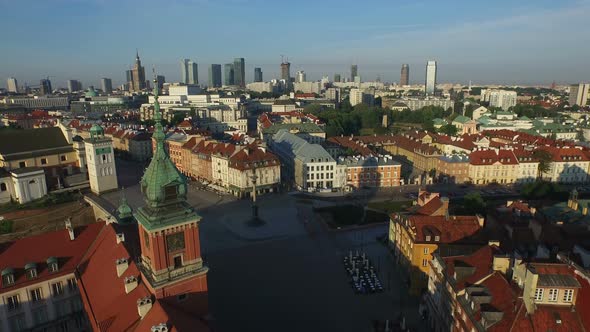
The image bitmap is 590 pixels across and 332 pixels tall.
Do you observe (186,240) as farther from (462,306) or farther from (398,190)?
(398,190)

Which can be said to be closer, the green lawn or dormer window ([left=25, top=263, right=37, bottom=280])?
dormer window ([left=25, top=263, right=37, bottom=280])

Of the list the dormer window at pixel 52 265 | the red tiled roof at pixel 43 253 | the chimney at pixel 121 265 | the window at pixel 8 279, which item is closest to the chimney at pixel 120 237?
the chimney at pixel 121 265

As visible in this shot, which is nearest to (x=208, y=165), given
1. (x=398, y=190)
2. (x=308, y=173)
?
(x=308, y=173)

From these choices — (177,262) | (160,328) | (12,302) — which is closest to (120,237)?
(177,262)

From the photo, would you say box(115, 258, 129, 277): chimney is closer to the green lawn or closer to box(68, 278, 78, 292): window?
box(68, 278, 78, 292): window

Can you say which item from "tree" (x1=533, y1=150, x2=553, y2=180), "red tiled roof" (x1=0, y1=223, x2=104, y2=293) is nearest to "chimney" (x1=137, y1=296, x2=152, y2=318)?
"red tiled roof" (x1=0, y1=223, x2=104, y2=293)

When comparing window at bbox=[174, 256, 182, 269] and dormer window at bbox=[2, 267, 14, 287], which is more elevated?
window at bbox=[174, 256, 182, 269]

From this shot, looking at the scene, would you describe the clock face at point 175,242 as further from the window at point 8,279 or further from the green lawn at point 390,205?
the green lawn at point 390,205

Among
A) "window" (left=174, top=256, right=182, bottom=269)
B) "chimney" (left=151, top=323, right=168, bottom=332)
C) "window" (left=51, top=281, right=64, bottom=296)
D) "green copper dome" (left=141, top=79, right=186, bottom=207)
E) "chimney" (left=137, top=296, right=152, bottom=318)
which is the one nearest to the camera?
"chimney" (left=151, top=323, right=168, bottom=332)
